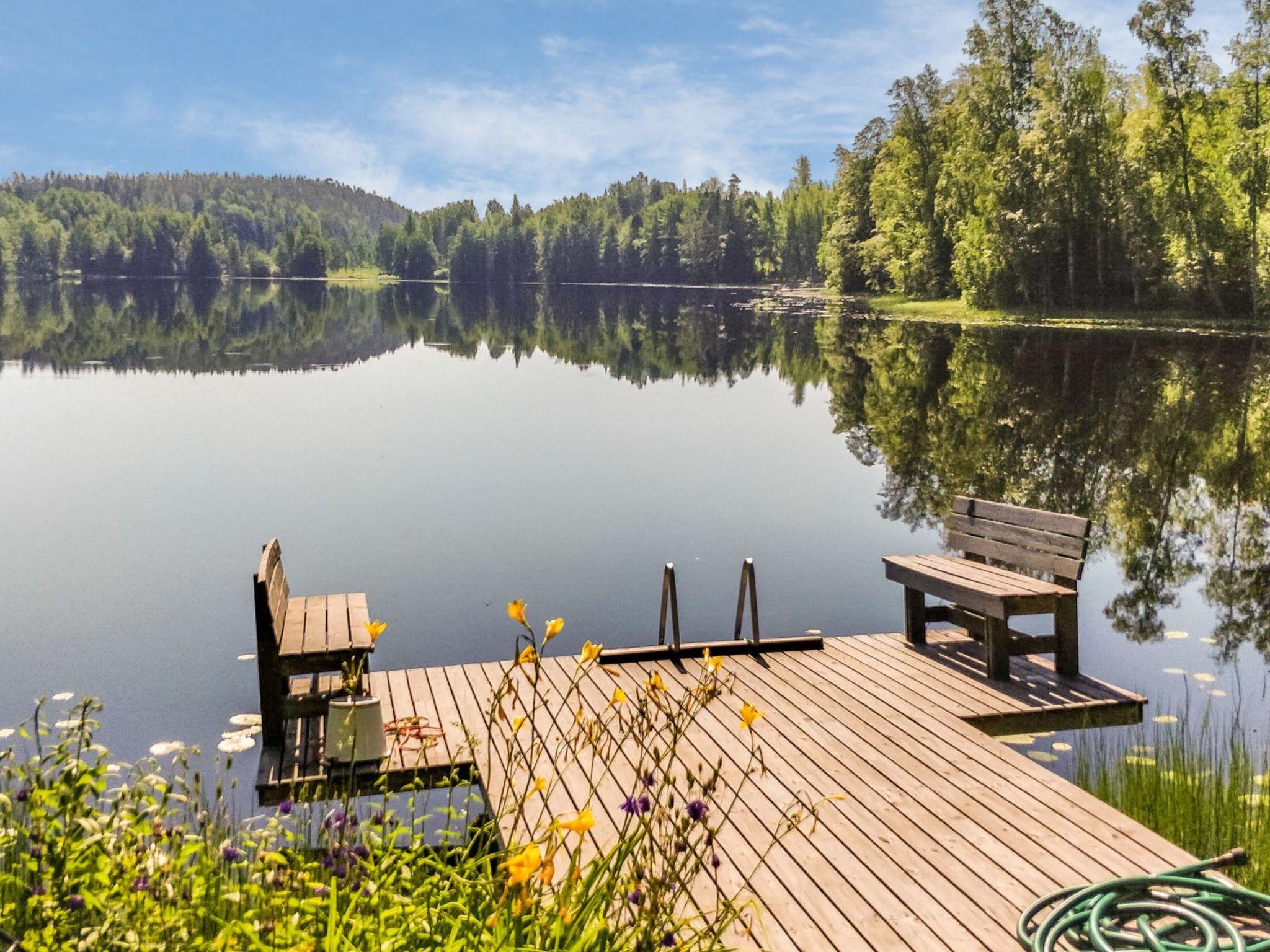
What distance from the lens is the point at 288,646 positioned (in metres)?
6.30

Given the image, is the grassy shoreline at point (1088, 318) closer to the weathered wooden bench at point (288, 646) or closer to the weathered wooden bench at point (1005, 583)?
the weathered wooden bench at point (1005, 583)

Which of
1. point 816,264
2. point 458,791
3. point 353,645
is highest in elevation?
point 816,264

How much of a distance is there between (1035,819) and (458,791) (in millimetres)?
3078

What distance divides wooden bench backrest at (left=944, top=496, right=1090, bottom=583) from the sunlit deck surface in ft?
2.40

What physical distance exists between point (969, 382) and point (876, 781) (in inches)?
974

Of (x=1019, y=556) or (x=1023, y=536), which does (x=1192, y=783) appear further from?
(x=1023, y=536)

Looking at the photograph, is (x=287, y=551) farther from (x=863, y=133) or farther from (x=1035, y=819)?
(x=863, y=133)

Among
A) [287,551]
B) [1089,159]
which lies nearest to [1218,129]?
[1089,159]

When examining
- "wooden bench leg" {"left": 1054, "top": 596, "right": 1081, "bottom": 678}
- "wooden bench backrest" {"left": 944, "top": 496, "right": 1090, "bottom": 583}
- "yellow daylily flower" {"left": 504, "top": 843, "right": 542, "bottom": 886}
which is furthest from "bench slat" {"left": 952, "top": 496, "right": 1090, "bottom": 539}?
"yellow daylily flower" {"left": 504, "top": 843, "right": 542, "bottom": 886}

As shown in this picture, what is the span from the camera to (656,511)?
15000mm

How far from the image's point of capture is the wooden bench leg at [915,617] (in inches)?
323

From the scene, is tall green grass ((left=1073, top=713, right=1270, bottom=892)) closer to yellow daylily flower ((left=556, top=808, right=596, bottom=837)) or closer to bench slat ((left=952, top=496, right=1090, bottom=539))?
bench slat ((left=952, top=496, right=1090, bottom=539))

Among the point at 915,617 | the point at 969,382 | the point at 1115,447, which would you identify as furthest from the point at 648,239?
the point at 915,617

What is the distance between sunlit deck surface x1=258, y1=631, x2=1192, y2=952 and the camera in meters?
4.42
